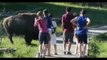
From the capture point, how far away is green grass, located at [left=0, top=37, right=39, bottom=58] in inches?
499

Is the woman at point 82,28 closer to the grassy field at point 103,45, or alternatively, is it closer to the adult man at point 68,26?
the adult man at point 68,26

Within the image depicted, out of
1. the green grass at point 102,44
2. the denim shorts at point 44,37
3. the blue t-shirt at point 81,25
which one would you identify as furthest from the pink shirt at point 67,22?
the green grass at point 102,44

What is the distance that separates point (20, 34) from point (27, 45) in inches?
38.3

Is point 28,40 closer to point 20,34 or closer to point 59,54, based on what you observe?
point 20,34

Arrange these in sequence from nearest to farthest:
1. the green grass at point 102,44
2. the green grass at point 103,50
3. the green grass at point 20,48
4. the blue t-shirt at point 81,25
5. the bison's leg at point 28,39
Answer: the blue t-shirt at point 81,25 < the green grass at point 20,48 < the green grass at point 103,50 < the green grass at point 102,44 < the bison's leg at point 28,39

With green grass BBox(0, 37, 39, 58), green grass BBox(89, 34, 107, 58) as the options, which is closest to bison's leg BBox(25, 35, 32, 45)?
green grass BBox(0, 37, 39, 58)

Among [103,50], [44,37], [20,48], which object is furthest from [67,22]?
[20,48]

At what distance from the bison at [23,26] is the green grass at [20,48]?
24 centimetres

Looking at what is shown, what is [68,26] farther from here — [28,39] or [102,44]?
[28,39]

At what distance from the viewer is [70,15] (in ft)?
41.6

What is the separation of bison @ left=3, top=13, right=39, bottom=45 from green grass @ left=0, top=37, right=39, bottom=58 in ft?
0.80

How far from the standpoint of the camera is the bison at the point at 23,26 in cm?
1524

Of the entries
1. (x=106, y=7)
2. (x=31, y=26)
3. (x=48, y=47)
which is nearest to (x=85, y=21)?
(x=48, y=47)

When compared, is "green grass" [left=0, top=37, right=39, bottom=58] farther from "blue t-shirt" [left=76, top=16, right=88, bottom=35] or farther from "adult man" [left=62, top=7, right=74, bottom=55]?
"blue t-shirt" [left=76, top=16, right=88, bottom=35]
